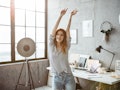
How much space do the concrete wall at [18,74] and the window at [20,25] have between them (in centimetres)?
20

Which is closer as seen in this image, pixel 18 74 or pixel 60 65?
pixel 60 65

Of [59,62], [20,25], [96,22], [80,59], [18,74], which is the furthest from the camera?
[20,25]

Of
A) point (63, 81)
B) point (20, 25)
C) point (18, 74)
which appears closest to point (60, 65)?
point (63, 81)

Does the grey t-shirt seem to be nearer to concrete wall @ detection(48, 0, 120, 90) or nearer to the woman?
the woman

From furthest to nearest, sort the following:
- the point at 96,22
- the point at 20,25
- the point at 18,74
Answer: the point at 20,25 < the point at 18,74 < the point at 96,22

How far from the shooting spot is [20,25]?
462 cm

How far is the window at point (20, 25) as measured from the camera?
4.32 m

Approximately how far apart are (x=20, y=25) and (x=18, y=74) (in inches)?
50.9

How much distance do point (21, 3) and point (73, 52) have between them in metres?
1.92

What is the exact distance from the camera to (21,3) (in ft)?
15.3

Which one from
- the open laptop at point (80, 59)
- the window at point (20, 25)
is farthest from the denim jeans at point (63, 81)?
the window at point (20, 25)

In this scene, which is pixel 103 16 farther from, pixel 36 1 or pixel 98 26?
pixel 36 1

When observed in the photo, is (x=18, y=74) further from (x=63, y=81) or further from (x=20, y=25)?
(x=63, y=81)

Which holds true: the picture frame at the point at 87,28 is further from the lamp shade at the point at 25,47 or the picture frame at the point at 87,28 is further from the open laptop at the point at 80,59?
the lamp shade at the point at 25,47
